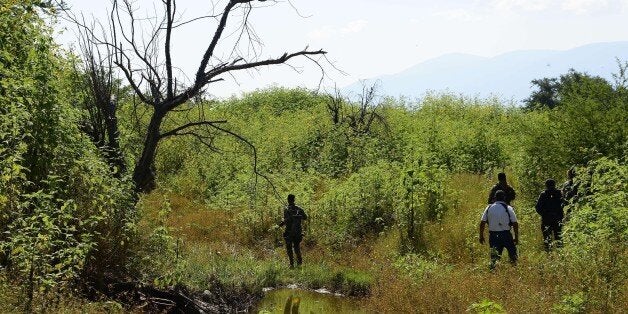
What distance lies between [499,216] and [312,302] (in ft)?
15.7

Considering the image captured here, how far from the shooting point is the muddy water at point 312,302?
14195 millimetres

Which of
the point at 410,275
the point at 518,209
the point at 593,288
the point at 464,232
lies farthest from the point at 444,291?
the point at 518,209

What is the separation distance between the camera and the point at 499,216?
508 inches

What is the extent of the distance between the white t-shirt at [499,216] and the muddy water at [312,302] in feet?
11.0

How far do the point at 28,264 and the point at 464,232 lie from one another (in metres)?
11.9

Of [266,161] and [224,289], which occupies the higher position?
[266,161]

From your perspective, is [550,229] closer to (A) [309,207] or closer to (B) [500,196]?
(B) [500,196]

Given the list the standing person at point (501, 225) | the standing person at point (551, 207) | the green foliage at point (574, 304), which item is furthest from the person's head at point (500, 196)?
the green foliage at point (574, 304)

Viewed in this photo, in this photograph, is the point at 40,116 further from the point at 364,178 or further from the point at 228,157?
the point at 228,157

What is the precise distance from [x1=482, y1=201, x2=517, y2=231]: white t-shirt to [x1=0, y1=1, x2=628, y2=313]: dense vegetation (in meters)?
0.80

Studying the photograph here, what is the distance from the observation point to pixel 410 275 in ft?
44.7

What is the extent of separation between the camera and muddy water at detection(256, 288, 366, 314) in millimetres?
14195

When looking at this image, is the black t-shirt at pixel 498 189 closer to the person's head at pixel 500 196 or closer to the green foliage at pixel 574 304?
the person's head at pixel 500 196

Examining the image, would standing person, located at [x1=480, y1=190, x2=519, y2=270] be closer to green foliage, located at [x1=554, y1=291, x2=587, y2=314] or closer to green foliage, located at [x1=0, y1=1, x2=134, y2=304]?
green foliage, located at [x1=554, y1=291, x2=587, y2=314]
